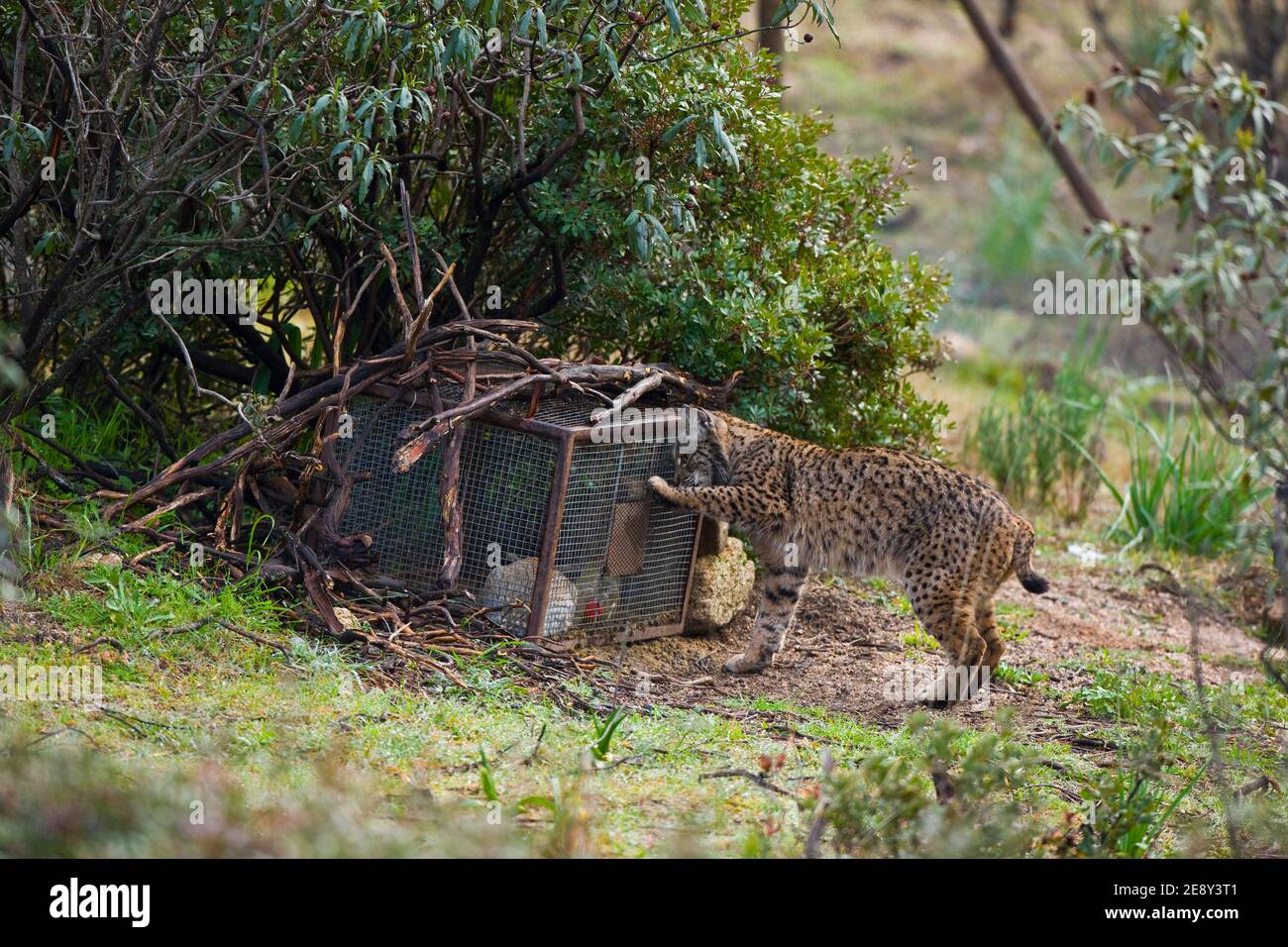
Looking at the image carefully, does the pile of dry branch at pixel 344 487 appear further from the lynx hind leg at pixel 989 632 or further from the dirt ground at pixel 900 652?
the lynx hind leg at pixel 989 632

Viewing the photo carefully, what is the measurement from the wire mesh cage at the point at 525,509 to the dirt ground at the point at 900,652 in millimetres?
394

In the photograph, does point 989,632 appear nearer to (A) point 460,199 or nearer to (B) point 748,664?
(B) point 748,664

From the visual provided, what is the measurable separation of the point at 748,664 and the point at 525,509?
1370 mm

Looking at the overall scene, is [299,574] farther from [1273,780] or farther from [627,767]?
[1273,780]

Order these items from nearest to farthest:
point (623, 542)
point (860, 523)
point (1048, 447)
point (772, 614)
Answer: point (623, 542), point (860, 523), point (772, 614), point (1048, 447)

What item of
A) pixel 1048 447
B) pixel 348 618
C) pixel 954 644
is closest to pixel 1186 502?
pixel 1048 447

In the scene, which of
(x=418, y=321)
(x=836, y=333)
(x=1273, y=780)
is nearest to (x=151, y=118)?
(x=418, y=321)

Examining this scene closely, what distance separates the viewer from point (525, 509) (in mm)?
6414

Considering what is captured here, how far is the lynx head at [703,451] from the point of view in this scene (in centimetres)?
686

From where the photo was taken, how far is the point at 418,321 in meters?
6.18

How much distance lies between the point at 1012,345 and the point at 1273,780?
937 centimetres

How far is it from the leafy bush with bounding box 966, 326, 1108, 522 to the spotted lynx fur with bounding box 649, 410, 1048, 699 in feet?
11.5

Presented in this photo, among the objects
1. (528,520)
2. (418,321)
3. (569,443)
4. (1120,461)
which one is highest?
(418,321)
